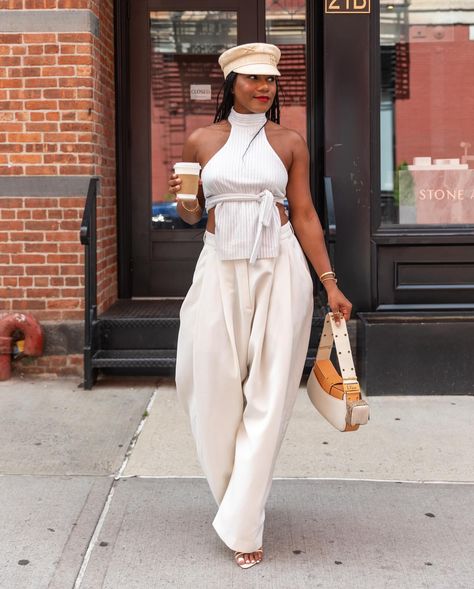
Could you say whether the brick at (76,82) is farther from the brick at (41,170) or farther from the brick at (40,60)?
the brick at (41,170)

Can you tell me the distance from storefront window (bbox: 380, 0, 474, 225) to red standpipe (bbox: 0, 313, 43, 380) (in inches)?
107

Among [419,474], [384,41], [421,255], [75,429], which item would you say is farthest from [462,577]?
[384,41]

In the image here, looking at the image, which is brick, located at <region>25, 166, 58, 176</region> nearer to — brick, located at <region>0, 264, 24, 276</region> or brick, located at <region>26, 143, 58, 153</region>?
brick, located at <region>26, 143, 58, 153</region>

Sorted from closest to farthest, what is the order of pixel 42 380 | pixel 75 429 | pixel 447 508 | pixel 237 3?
pixel 447 508 → pixel 75 429 → pixel 42 380 → pixel 237 3

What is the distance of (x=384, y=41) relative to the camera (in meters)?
6.57

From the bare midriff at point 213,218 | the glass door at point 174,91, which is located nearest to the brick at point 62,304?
the glass door at point 174,91

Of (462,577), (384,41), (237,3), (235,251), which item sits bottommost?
(462,577)

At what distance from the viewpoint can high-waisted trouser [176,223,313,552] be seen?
3414 millimetres

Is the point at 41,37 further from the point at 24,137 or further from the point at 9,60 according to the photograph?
the point at 24,137

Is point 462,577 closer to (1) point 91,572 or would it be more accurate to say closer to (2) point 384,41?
(1) point 91,572

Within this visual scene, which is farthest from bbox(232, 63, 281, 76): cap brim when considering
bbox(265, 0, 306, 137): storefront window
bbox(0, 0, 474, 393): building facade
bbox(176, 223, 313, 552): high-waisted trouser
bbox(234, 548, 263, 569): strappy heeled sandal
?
bbox(265, 0, 306, 137): storefront window

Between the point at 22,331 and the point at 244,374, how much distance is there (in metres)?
3.27

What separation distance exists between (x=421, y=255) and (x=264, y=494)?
11.4ft

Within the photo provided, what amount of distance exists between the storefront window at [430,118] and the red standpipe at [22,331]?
2.72m
